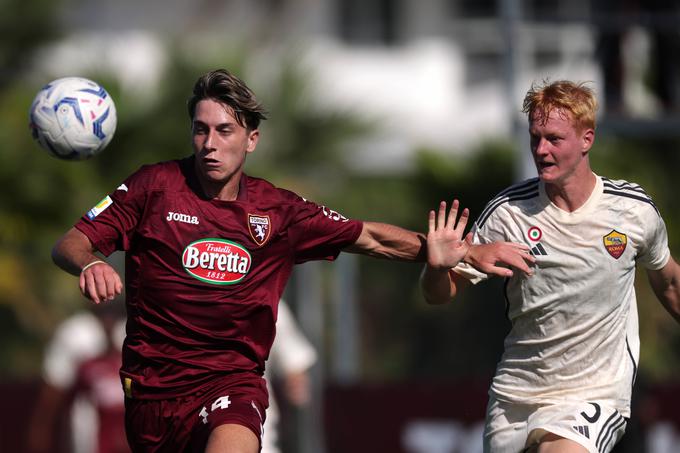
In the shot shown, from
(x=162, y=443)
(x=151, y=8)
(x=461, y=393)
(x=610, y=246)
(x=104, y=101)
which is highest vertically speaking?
(x=151, y=8)

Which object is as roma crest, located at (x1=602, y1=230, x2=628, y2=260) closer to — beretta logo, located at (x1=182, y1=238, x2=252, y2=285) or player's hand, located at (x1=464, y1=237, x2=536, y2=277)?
player's hand, located at (x1=464, y1=237, x2=536, y2=277)

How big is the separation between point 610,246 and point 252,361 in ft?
6.10

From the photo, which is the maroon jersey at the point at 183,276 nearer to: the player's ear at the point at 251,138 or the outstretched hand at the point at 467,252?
the player's ear at the point at 251,138

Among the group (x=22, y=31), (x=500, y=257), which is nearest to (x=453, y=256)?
(x=500, y=257)

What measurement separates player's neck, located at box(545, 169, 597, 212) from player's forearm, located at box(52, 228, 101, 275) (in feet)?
7.42

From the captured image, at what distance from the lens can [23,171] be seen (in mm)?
15867

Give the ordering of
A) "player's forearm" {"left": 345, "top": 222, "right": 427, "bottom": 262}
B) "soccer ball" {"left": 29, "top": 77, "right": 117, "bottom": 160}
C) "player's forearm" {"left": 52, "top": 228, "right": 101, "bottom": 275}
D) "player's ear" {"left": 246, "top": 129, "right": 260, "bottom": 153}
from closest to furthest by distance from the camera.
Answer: "player's forearm" {"left": 52, "top": 228, "right": 101, "bottom": 275}
"player's ear" {"left": 246, "top": 129, "right": 260, "bottom": 153}
"player's forearm" {"left": 345, "top": 222, "right": 427, "bottom": 262}
"soccer ball" {"left": 29, "top": 77, "right": 117, "bottom": 160}

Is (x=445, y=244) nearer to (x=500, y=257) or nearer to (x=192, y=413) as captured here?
(x=500, y=257)

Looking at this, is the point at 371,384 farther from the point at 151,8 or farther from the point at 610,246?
the point at 151,8

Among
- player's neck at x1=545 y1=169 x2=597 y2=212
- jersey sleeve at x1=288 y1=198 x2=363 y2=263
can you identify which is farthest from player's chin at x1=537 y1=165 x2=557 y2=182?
jersey sleeve at x1=288 y1=198 x2=363 y2=263

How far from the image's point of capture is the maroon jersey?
6605 mm

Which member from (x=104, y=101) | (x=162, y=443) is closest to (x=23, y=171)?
(x=104, y=101)

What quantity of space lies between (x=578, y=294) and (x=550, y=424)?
25.6 inches

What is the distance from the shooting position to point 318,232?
22.7ft
